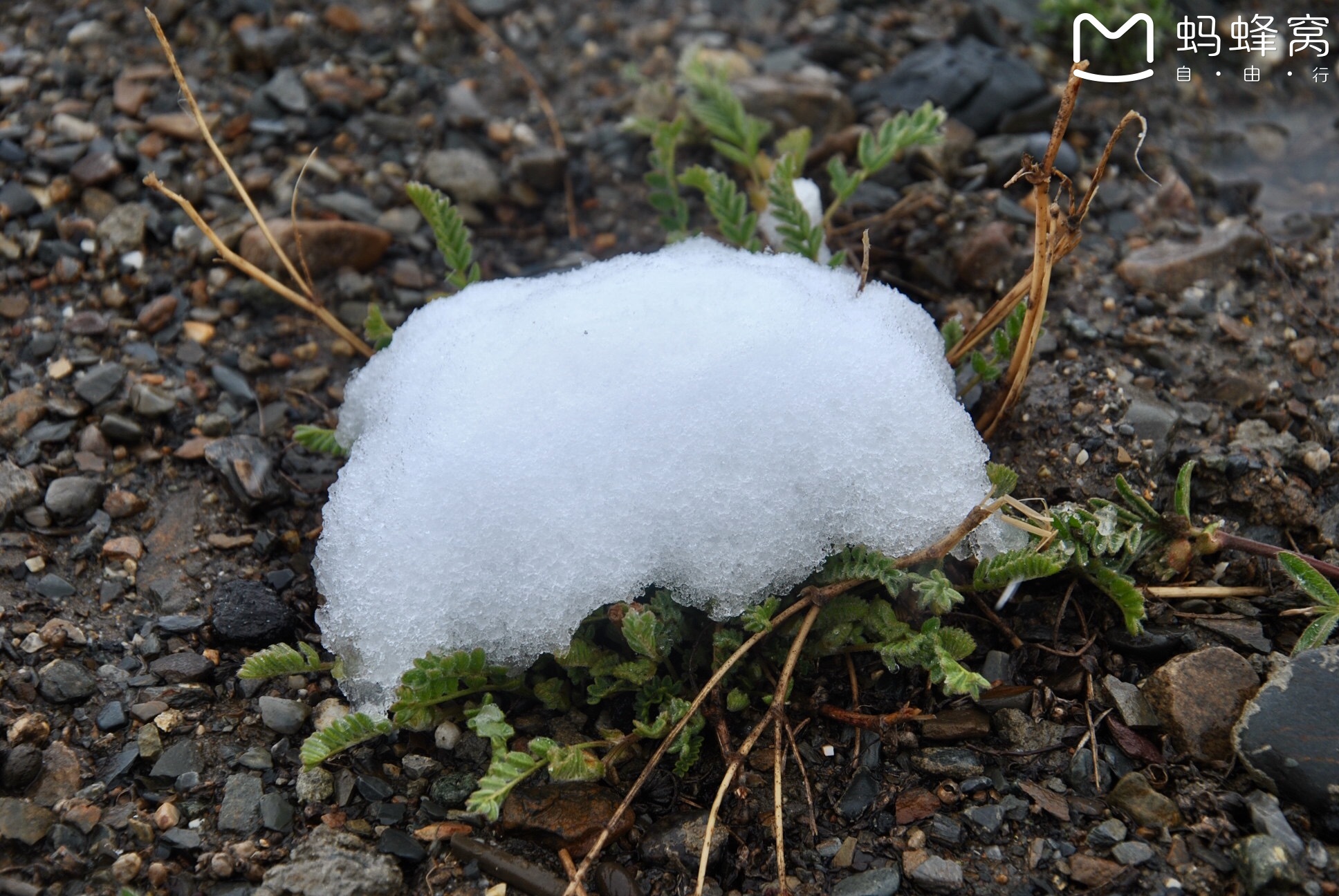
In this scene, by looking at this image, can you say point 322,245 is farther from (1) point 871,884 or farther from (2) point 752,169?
(1) point 871,884

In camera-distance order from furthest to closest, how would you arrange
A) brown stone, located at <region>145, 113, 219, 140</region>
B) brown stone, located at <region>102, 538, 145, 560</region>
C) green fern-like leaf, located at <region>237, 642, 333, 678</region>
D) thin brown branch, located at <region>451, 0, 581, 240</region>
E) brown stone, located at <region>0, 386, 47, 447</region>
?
thin brown branch, located at <region>451, 0, 581, 240</region>
brown stone, located at <region>145, 113, 219, 140</region>
brown stone, located at <region>0, 386, 47, 447</region>
brown stone, located at <region>102, 538, 145, 560</region>
green fern-like leaf, located at <region>237, 642, 333, 678</region>

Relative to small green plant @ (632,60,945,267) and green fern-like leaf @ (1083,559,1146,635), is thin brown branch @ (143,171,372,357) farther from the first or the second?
green fern-like leaf @ (1083,559,1146,635)

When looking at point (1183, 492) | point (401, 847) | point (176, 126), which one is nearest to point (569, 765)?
point (401, 847)

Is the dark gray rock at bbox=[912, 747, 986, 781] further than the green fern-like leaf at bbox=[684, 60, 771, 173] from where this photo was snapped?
No

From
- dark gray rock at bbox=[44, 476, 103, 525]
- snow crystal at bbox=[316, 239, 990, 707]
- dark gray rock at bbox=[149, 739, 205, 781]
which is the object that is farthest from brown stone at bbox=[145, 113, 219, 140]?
dark gray rock at bbox=[149, 739, 205, 781]

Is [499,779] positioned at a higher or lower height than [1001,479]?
lower

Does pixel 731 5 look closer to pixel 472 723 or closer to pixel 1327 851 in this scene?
pixel 472 723

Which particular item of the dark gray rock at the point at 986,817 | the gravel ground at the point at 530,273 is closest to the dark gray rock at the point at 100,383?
the gravel ground at the point at 530,273
